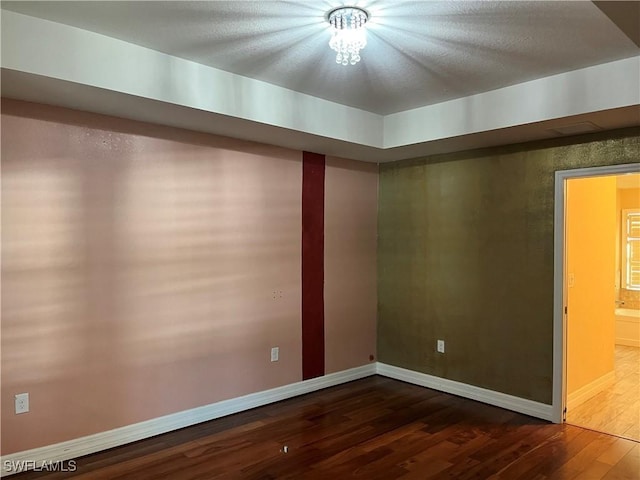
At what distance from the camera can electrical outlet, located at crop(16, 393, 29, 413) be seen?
2889 mm

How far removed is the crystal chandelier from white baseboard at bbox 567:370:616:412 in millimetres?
3495

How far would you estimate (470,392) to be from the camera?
4352 mm

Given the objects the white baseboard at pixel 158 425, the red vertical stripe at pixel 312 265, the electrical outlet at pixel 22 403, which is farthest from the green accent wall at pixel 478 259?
the electrical outlet at pixel 22 403

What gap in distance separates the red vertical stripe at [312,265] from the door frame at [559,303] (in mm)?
2096

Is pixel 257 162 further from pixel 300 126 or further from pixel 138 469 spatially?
pixel 138 469

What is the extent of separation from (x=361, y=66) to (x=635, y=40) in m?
1.52

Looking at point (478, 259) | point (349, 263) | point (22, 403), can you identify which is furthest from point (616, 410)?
point (22, 403)

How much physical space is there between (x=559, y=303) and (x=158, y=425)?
3.31 meters

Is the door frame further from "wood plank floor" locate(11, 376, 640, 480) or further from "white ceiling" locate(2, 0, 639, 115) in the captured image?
"white ceiling" locate(2, 0, 639, 115)

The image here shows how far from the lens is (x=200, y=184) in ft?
12.3

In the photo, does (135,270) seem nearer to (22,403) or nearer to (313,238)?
(22,403)

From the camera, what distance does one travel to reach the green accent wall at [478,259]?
387 centimetres

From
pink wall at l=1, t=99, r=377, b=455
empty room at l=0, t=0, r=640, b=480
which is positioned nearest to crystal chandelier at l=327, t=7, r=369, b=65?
empty room at l=0, t=0, r=640, b=480

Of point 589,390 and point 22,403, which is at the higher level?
point 22,403
